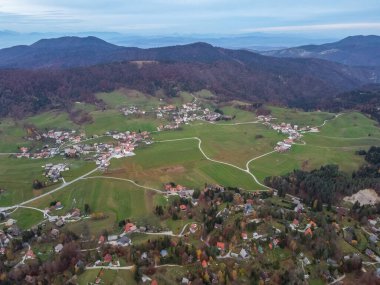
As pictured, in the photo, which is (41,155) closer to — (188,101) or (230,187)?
(230,187)

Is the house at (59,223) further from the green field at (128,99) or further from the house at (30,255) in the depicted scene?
the green field at (128,99)

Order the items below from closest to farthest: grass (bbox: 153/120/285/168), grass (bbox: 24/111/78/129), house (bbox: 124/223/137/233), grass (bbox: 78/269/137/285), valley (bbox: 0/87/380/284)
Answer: grass (bbox: 78/269/137/285) < house (bbox: 124/223/137/233) < valley (bbox: 0/87/380/284) < grass (bbox: 153/120/285/168) < grass (bbox: 24/111/78/129)

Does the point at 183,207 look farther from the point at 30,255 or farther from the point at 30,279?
the point at 30,279

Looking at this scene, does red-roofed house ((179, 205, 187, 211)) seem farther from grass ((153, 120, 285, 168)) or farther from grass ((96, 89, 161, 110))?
grass ((96, 89, 161, 110))

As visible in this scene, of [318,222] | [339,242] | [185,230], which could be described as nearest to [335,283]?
[339,242]

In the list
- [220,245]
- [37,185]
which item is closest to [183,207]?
[220,245]

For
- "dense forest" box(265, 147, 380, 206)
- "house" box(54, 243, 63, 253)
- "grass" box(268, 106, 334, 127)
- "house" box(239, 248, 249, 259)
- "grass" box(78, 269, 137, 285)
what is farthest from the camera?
"grass" box(268, 106, 334, 127)

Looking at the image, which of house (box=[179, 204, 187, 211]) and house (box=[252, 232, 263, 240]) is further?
house (box=[179, 204, 187, 211])

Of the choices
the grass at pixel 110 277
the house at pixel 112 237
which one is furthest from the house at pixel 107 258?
the house at pixel 112 237

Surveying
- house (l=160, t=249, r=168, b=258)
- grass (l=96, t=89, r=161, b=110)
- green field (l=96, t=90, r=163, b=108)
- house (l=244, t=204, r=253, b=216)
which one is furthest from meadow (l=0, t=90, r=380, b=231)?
house (l=244, t=204, r=253, b=216)
